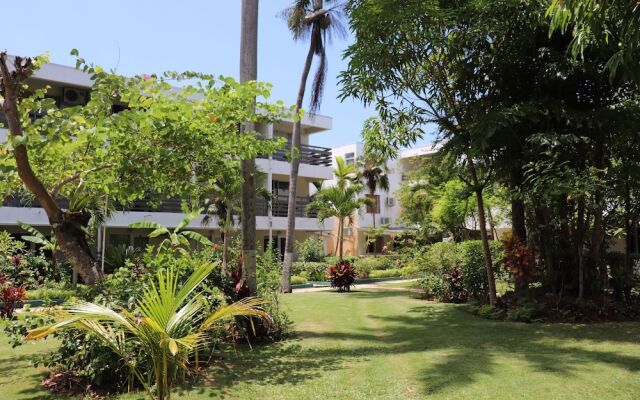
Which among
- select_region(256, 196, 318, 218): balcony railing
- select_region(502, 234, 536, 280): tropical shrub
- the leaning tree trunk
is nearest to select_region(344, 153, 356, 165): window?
select_region(256, 196, 318, 218): balcony railing

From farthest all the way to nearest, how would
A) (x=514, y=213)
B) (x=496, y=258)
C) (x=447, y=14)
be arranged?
(x=496, y=258)
(x=514, y=213)
(x=447, y=14)

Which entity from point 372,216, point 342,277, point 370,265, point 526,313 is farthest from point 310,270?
point 372,216

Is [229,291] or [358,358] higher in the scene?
[229,291]

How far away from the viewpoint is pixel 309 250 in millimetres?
32188

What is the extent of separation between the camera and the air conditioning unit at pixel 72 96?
77.0 ft

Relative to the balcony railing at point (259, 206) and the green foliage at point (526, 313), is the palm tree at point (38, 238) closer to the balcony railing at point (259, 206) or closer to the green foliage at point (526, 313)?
the balcony railing at point (259, 206)

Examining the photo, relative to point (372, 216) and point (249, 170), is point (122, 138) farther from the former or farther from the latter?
point (372, 216)

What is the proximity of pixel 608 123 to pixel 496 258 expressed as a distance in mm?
6947

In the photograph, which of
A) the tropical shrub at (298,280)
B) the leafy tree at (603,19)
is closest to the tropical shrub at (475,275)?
the leafy tree at (603,19)

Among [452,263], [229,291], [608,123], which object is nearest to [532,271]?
[452,263]

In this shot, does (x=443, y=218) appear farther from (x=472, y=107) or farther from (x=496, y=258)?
(x=472, y=107)

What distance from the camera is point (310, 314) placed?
13469 millimetres

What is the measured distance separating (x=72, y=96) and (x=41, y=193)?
1832 centimetres

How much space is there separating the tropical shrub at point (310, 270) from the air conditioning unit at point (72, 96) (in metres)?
13.9
